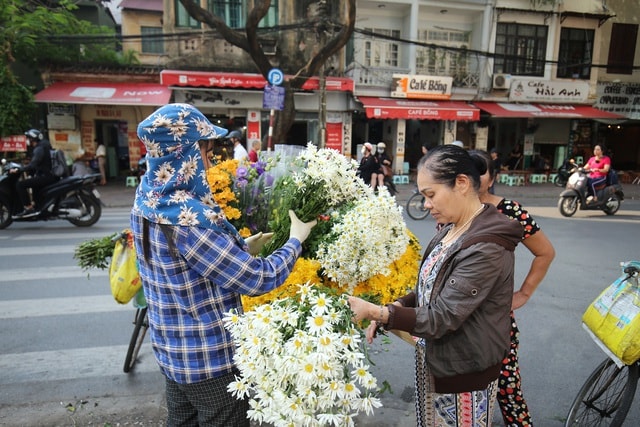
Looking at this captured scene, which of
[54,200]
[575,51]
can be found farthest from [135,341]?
[575,51]

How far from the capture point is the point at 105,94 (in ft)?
43.3

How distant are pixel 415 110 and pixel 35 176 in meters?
11.6

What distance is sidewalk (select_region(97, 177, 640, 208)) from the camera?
37.0ft

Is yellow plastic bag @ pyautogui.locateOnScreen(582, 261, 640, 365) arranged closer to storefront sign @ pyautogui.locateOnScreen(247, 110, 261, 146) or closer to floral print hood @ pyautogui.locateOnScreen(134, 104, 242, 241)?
floral print hood @ pyautogui.locateOnScreen(134, 104, 242, 241)

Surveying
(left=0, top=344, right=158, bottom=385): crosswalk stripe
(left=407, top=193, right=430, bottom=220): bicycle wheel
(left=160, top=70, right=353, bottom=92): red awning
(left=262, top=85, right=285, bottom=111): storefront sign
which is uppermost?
(left=160, top=70, right=353, bottom=92): red awning

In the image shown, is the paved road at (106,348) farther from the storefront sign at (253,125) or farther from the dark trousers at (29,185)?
the storefront sign at (253,125)

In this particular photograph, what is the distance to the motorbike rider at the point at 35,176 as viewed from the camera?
7238mm

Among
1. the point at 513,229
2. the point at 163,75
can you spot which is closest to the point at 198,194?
the point at 513,229

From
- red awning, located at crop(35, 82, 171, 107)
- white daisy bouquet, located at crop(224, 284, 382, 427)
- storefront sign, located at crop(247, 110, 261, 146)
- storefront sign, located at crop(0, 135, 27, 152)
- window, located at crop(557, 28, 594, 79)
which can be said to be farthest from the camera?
window, located at crop(557, 28, 594, 79)

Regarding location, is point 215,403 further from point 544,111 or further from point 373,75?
point 544,111

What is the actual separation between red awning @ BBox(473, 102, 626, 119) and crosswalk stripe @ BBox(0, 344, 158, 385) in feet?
50.2

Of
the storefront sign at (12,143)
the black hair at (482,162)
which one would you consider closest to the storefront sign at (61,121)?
the storefront sign at (12,143)

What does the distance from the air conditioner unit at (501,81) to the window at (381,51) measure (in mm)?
3708

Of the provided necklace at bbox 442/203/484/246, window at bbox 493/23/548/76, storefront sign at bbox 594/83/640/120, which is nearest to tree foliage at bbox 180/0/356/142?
necklace at bbox 442/203/484/246
